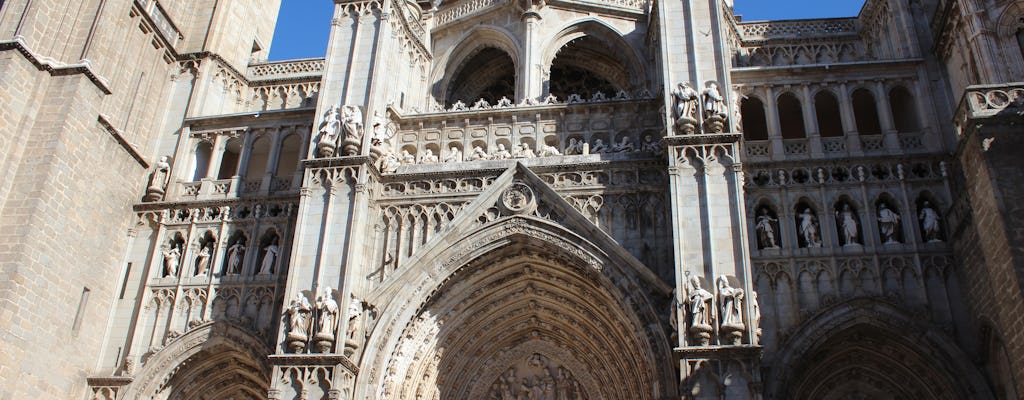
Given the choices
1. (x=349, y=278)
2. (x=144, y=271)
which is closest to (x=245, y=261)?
(x=144, y=271)

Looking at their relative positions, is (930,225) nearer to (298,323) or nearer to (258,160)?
(298,323)

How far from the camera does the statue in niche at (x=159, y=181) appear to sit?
21656 mm

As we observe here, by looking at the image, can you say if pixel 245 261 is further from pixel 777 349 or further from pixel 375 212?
pixel 777 349

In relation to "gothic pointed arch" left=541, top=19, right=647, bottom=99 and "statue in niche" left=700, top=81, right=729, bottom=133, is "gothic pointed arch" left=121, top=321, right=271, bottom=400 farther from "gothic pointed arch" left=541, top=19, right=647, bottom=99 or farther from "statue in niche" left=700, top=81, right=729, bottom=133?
"statue in niche" left=700, top=81, right=729, bottom=133

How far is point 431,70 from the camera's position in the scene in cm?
2528

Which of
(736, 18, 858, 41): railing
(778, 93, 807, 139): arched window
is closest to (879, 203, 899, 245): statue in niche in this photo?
(778, 93, 807, 139): arched window

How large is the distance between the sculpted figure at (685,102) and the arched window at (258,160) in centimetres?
1102

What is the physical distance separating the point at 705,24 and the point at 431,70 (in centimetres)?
872

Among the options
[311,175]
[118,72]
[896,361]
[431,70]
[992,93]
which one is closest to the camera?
[992,93]

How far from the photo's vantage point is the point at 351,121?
19.9 m

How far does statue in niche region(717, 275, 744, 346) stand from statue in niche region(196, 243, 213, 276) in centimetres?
1199

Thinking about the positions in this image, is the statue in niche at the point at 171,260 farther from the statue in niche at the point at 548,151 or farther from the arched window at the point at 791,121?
the arched window at the point at 791,121

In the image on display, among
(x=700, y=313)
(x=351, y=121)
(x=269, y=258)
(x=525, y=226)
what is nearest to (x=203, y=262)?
(x=269, y=258)

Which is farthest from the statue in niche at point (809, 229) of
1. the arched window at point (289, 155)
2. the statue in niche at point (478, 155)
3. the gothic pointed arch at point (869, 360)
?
the arched window at point (289, 155)
